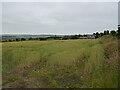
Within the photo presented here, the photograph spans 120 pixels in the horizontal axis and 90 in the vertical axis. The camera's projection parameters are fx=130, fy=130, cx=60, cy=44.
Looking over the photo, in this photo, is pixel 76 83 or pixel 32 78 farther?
pixel 32 78

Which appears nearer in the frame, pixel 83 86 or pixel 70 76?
pixel 83 86

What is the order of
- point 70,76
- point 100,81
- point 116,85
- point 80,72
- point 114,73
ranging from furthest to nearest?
1. point 80,72
2. point 70,76
3. point 114,73
4. point 100,81
5. point 116,85

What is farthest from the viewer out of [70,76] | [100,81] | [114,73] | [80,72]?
[80,72]

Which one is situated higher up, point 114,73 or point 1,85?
point 114,73

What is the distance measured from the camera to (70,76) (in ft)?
17.1

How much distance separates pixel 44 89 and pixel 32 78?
3.59ft

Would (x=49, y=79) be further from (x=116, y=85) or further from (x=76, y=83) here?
(x=116, y=85)

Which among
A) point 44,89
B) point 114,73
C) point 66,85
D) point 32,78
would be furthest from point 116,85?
point 32,78

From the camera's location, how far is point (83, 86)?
13.8 ft

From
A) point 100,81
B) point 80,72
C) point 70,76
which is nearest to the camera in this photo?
point 100,81

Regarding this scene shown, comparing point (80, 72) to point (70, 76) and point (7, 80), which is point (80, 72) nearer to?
point (70, 76)

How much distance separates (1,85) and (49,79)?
65.9 inches

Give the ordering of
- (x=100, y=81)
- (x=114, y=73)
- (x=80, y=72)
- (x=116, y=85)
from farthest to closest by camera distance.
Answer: (x=80, y=72)
(x=114, y=73)
(x=100, y=81)
(x=116, y=85)

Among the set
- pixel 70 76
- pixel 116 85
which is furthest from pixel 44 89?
pixel 116 85
